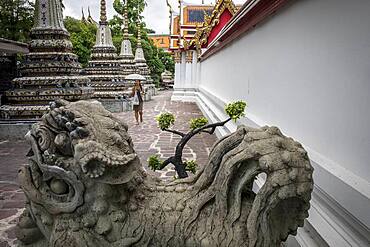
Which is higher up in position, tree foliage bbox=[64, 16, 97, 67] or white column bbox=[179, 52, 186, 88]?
tree foliage bbox=[64, 16, 97, 67]

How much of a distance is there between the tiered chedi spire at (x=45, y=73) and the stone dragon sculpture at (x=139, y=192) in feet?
23.2

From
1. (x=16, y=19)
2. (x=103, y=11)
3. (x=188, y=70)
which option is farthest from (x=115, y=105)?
(x=16, y=19)

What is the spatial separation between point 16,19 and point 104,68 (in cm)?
707

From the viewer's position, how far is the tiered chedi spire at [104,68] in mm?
14578

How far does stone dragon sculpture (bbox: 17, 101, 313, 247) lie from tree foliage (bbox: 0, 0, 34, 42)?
60.7ft

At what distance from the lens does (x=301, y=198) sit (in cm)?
166

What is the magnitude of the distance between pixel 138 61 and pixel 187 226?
22.3m

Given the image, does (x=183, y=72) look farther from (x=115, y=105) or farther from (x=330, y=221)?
(x=330, y=221)

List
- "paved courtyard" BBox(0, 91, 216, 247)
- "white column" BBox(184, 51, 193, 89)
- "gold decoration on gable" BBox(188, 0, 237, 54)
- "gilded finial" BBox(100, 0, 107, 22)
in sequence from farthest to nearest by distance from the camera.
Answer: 1. "white column" BBox(184, 51, 193, 89)
2. "gilded finial" BBox(100, 0, 107, 22)
3. "gold decoration on gable" BBox(188, 0, 237, 54)
4. "paved courtyard" BBox(0, 91, 216, 247)

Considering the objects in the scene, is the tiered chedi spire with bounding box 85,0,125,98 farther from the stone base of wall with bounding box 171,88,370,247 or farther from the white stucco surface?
the stone base of wall with bounding box 171,88,370,247

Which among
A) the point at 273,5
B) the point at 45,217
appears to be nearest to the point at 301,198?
the point at 45,217

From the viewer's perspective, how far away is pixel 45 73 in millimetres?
8898

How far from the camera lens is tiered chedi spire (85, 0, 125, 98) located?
14578 mm

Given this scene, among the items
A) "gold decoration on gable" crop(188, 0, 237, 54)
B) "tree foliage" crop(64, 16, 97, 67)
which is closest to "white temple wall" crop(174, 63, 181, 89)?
"gold decoration on gable" crop(188, 0, 237, 54)
